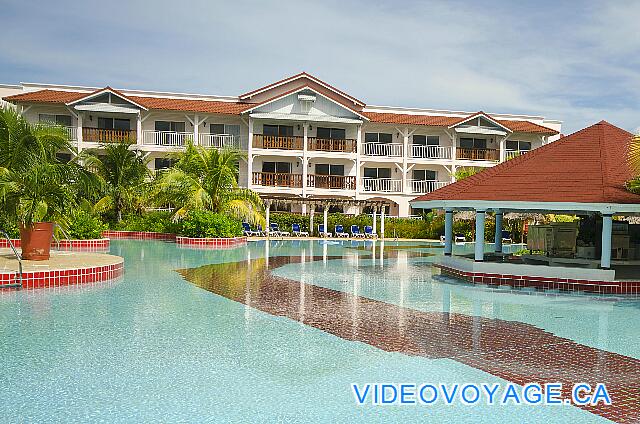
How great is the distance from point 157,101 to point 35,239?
79.9 feet

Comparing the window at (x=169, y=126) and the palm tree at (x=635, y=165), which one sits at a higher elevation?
the window at (x=169, y=126)

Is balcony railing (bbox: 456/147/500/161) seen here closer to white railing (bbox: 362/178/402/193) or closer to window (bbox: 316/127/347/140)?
white railing (bbox: 362/178/402/193)

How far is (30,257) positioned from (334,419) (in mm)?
11177

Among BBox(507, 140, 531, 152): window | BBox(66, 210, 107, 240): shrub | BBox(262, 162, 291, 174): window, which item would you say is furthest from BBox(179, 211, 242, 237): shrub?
BBox(507, 140, 531, 152): window

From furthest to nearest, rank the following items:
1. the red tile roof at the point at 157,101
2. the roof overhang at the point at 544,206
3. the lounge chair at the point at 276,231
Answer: the red tile roof at the point at 157,101 < the lounge chair at the point at 276,231 < the roof overhang at the point at 544,206

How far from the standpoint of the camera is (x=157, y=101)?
36562 mm

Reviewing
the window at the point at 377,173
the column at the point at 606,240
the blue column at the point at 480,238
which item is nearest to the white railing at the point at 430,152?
the window at the point at 377,173

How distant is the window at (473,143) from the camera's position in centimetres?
3941

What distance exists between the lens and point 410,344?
7.57 meters

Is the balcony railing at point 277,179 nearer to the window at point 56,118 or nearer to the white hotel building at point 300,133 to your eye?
the white hotel building at point 300,133

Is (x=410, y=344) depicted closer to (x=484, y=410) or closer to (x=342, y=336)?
(x=342, y=336)

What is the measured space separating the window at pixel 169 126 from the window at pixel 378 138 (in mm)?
11847

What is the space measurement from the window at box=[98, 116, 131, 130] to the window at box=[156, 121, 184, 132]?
69.6 inches

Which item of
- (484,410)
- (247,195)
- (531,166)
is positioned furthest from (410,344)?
(247,195)
